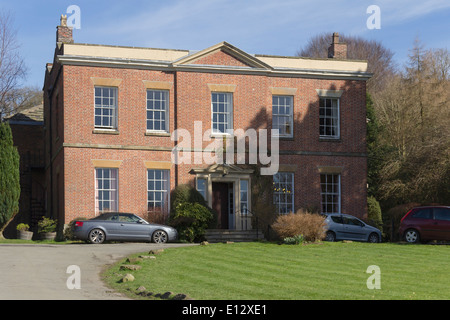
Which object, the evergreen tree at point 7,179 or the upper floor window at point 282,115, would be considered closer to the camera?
the evergreen tree at point 7,179

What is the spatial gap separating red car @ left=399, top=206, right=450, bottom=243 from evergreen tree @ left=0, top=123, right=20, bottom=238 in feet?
57.9

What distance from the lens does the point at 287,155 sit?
3322cm

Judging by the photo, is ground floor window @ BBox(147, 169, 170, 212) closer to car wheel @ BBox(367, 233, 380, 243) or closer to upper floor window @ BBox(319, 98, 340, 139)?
upper floor window @ BBox(319, 98, 340, 139)

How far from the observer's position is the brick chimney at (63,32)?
113ft

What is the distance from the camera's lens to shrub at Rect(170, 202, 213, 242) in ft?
95.3

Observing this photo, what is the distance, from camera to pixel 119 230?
27.1 metres

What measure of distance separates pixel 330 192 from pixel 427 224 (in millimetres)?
7644

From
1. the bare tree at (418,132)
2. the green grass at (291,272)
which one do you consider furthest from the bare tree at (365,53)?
the green grass at (291,272)

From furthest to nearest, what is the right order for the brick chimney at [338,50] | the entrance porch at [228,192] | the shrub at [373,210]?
1. the brick chimney at [338,50]
2. the shrub at [373,210]
3. the entrance porch at [228,192]

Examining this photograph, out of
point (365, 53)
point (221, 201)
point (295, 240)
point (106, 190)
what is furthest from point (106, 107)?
point (365, 53)

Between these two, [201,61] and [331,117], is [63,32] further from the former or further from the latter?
[331,117]

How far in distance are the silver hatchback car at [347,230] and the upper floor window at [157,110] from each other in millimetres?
8692

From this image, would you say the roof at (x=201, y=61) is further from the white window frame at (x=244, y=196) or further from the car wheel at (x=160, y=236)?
the car wheel at (x=160, y=236)
